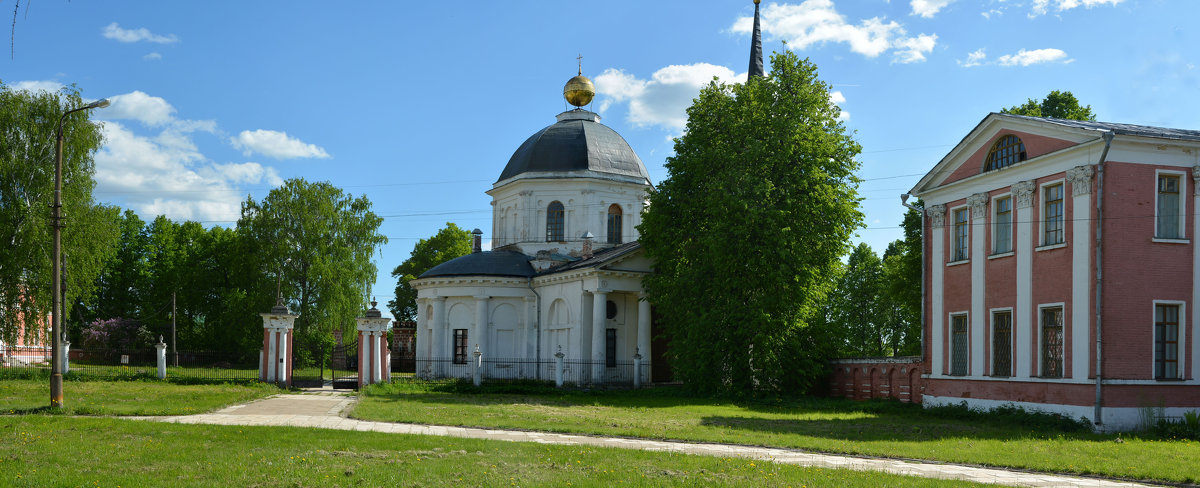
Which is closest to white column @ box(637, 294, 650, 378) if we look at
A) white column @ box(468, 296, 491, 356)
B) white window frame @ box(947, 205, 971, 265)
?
white column @ box(468, 296, 491, 356)

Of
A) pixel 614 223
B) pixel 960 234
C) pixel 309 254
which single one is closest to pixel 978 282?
pixel 960 234

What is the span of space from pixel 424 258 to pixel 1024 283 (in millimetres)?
48488

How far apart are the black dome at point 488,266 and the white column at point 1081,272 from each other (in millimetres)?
23938

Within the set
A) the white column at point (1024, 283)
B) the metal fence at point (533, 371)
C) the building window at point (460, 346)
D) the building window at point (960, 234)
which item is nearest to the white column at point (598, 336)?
the metal fence at point (533, 371)

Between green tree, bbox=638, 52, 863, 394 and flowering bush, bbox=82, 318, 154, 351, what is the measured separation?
3698cm

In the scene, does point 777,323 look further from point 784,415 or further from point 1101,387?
point 1101,387

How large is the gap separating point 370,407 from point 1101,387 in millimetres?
15818

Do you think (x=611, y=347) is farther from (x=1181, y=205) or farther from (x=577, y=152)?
(x=1181, y=205)

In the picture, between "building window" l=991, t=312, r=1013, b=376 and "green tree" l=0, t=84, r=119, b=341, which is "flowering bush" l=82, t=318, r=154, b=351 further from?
"building window" l=991, t=312, r=1013, b=376

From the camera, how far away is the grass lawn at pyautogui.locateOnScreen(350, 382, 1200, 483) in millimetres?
13953

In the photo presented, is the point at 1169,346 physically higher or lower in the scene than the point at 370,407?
higher

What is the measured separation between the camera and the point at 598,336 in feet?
118

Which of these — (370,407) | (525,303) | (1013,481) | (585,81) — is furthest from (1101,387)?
(585,81)

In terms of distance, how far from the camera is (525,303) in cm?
4034
